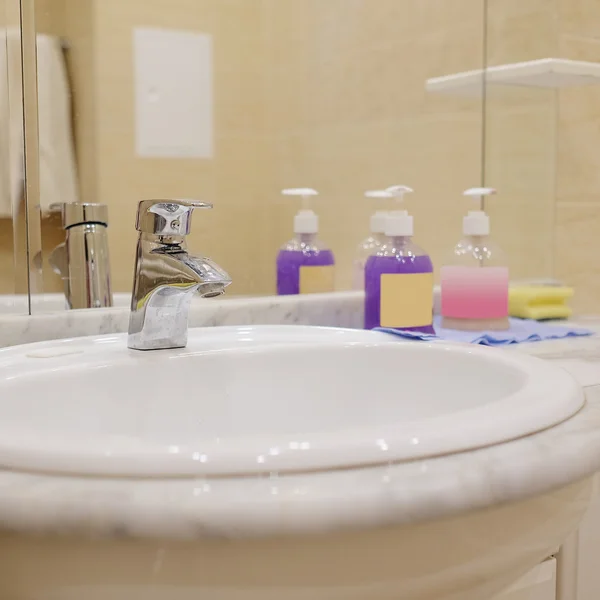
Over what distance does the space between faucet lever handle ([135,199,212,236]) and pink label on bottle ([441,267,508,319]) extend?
0.44 metres

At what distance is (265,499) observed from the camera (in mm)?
380

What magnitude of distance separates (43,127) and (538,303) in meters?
0.71

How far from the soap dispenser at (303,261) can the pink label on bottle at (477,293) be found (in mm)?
157

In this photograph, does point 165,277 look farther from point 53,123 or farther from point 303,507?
point 303,507

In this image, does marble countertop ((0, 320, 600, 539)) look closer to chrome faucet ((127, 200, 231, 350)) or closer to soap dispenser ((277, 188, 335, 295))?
chrome faucet ((127, 200, 231, 350))

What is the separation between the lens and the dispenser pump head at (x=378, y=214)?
3.67 ft

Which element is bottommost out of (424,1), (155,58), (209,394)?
(209,394)

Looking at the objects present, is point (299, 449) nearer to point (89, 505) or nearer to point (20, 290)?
point (89, 505)

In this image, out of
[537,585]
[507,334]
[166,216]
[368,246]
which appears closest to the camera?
[537,585]

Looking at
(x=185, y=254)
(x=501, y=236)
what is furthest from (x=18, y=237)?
(x=501, y=236)

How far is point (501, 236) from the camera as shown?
1420 millimetres

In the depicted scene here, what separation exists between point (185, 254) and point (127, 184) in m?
0.24

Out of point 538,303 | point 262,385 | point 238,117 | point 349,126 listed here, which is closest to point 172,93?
point 238,117

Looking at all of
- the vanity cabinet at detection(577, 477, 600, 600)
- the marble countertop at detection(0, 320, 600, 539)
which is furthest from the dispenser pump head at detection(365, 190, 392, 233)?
the marble countertop at detection(0, 320, 600, 539)
